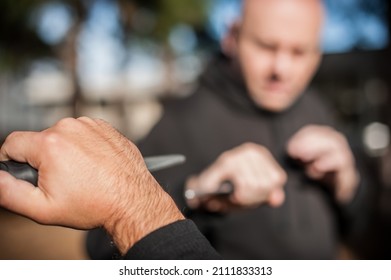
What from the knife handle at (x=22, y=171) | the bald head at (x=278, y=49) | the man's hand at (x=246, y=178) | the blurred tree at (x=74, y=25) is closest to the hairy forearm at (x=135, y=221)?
the knife handle at (x=22, y=171)

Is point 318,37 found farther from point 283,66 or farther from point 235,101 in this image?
point 235,101

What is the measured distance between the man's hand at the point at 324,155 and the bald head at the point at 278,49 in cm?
19

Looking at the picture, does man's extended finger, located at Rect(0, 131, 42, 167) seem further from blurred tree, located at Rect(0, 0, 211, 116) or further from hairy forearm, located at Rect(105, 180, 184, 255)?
blurred tree, located at Rect(0, 0, 211, 116)

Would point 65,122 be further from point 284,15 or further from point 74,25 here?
point 74,25

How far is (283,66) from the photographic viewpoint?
4.66ft

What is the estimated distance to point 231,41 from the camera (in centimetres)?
159

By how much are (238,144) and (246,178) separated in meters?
0.38

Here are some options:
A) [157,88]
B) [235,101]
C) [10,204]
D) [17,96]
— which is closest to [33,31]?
[17,96]

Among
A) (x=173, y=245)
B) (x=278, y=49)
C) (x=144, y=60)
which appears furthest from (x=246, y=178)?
(x=144, y=60)

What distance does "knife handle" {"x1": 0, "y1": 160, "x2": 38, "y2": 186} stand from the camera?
60 centimetres
